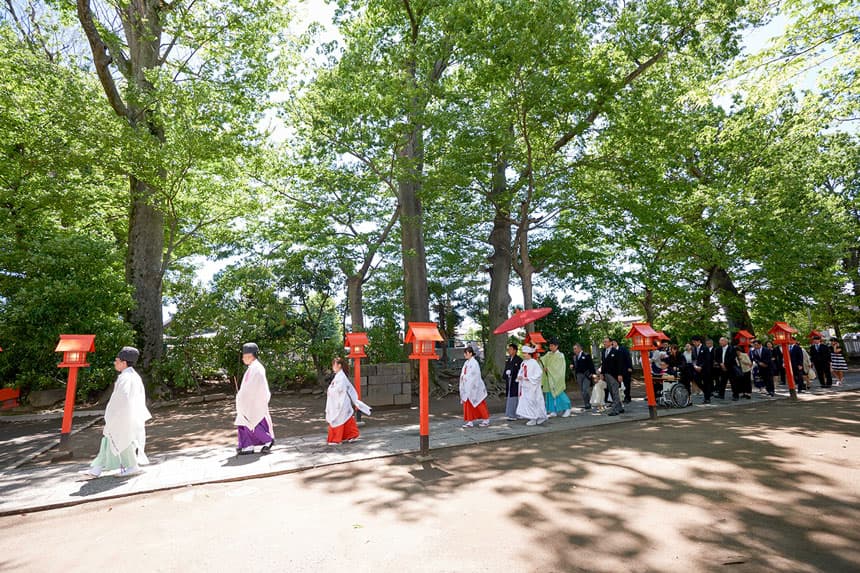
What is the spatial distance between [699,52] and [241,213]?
15.0 meters

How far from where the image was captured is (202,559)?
11.8 feet

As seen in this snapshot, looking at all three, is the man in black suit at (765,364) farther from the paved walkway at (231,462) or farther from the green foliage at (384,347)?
the green foliage at (384,347)

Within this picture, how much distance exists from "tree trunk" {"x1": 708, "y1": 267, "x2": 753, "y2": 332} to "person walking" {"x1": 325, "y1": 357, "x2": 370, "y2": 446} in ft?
54.0

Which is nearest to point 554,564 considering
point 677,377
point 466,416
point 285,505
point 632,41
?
point 285,505

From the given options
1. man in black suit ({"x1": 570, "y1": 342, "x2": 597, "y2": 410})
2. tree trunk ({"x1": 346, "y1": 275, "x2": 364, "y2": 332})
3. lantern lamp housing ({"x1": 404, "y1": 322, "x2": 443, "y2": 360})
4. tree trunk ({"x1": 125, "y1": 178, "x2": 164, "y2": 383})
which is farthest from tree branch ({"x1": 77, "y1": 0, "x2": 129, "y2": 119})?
man in black suit ({"x1": 570, "y1": 342, "x2": 597, "y2": 410})

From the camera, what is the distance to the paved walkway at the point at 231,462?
17.8 feet

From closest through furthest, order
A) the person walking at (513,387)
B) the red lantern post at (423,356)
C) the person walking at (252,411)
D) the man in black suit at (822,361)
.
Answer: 1. the red lantern post at (423,356)
2. the person walking at (252,411)
3. the person walking at (513,387)
4. the man in black suit at (822,361)

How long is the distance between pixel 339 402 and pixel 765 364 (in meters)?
12.4

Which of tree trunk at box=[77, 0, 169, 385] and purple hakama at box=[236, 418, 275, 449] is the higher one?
tree trunk at box=[77, 0, 169, 385]

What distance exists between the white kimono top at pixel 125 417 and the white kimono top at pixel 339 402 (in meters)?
2.77

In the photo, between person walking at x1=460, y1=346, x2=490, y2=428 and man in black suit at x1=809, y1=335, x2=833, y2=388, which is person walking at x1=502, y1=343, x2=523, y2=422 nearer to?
person walking at x1=460, y1=346, x2=490, y2=428

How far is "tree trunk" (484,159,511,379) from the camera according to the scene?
47.4 ft

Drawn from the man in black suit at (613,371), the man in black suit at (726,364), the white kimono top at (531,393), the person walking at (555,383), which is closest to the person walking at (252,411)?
the white kimono top at (531,393)

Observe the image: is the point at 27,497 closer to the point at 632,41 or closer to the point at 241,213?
the point at 241,213
